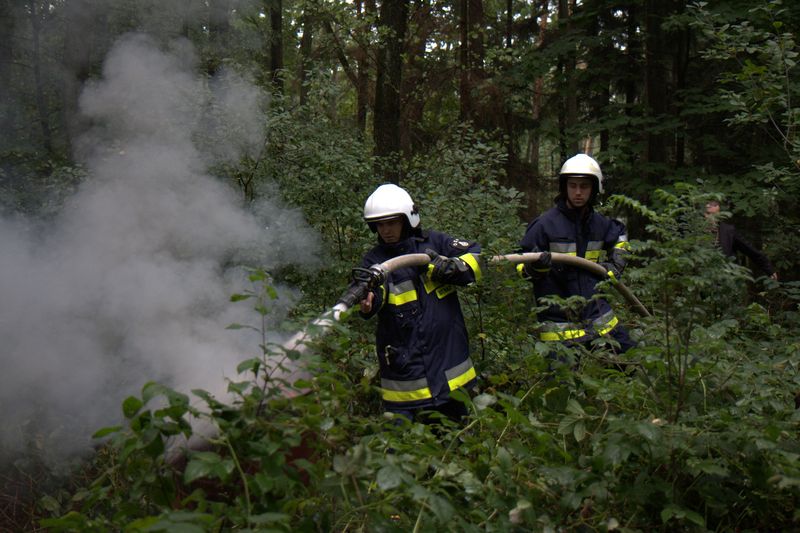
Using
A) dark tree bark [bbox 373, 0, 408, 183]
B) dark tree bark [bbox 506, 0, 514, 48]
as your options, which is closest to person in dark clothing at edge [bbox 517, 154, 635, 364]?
dark tree bark [bbox 373, 0, 408, 183]

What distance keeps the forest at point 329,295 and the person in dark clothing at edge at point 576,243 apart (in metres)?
0.27

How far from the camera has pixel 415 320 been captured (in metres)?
4.16

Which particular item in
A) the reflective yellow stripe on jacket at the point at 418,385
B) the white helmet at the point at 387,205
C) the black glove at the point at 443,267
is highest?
the white helmet at the point at 387,205

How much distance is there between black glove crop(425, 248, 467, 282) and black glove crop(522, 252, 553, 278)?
2.40 feet

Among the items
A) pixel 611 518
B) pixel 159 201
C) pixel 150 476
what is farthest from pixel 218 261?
pixel 611 518

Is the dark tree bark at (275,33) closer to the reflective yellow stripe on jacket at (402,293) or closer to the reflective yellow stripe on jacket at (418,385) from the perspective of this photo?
the reflective yellow stripe on jacket at (402,293)

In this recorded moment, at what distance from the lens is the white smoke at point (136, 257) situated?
5254 millimetres

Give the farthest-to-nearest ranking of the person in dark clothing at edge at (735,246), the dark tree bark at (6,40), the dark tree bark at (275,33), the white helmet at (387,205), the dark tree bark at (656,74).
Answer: the dark tree bark at (275,33) < the dark tree bark at (656,74) < the dark tree bark at (6,40) < the person in dark clothing at edge at (735,246) < the white helmet at (387,205)

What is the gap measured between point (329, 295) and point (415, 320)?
2609mm

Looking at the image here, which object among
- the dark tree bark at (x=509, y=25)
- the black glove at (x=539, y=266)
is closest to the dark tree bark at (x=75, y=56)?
the black glove at (x=539, y=266)

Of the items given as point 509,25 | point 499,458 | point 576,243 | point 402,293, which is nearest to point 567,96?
point 509,25

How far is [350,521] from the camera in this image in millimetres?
2383

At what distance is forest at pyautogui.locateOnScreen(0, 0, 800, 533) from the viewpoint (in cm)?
236

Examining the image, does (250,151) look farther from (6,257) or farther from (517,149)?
(517,149)
